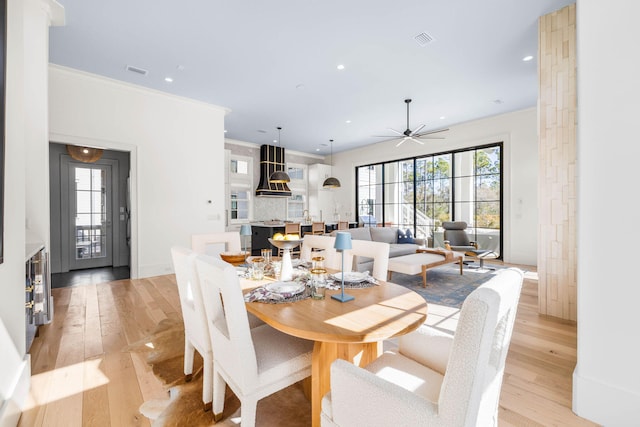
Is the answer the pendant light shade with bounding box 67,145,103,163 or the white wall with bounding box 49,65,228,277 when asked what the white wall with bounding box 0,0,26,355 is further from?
the pendant light shade with bounding box 67,145,103,163

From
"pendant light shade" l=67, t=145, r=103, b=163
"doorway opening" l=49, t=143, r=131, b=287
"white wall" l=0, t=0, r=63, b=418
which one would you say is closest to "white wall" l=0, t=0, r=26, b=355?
"white wall" l=0, t=0, r=63, b=418

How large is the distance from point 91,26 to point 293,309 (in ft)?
12.6

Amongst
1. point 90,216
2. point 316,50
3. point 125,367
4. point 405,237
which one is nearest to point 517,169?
point 405,237

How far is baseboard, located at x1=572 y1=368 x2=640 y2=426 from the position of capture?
4.54ft

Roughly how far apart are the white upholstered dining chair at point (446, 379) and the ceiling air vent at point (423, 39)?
3182mm

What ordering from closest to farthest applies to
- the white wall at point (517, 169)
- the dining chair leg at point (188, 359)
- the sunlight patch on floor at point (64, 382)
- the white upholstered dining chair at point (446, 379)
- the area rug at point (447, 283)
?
the white upholstered dining chair at point (446, 379) < the sunlight patch on floor at point (64, 382) < the dining chair leg at point (188, 359) < the area rug at point (447, 283) < the white wall at point (517, 169)

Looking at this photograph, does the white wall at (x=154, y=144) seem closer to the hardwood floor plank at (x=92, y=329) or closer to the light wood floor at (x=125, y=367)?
the hardwood floor plank at (x=92, y=329)

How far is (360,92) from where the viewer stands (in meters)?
4.71

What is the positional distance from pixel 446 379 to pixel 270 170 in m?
7.70

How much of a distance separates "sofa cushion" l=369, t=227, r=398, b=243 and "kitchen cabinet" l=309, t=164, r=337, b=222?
3.74 meters

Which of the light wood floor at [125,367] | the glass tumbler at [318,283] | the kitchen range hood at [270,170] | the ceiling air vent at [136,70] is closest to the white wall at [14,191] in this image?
the light wood floor at [125,367]

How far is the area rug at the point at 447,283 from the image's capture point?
348 cm

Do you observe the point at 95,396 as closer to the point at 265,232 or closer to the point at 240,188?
the point at 265,232

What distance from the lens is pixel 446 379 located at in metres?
0.70
